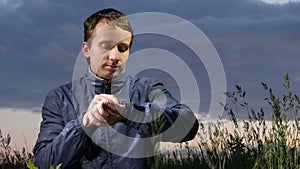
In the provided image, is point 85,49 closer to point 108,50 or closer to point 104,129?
point 108,50

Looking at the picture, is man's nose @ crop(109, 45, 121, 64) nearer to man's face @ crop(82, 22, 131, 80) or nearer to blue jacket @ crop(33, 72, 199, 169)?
man's face @ crop(82, 22, 131, 80)

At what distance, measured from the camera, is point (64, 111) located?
12.3ft

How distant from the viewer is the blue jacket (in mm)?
3340

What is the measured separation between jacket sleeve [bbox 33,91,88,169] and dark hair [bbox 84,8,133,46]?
50cm

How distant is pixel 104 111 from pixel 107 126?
0.41 meters

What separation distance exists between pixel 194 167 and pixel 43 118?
2.66m

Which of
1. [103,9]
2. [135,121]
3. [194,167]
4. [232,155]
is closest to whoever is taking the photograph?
[135,121]

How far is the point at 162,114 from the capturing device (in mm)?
3172

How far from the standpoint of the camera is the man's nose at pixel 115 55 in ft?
11.5

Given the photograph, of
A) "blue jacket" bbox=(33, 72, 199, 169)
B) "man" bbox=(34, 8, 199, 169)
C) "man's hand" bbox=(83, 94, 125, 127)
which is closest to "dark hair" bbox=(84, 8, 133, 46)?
"man" bbox=(34, 8, 199, 169)

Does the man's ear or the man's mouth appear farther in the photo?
the man's ear

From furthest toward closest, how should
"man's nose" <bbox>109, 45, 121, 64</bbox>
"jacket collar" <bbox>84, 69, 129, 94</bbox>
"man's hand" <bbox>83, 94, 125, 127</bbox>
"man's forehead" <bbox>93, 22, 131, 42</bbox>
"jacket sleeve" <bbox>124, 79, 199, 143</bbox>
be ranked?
1. "jacket collar" <bbox>84, 69, 129, 94</bbox>
2. "man's forehead" <bbox>93, 22, 131, 42</bbox>
3. "man's nose" <bbox>109, 45, 121, 64</bbox>
4. "jacket sleeve" <bbox>124, 79, 199, 143</bbox>
5. "man's hand" <bbox>83, 94, 125, 127</bbox>

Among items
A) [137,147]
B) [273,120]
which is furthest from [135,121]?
[273,120]

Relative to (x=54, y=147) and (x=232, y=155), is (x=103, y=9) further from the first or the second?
(x=232, y=155)
